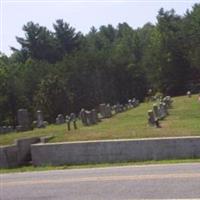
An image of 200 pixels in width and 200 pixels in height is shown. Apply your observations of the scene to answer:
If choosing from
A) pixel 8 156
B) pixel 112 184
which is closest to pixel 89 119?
pixel 8 156

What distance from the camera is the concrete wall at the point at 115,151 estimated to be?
846 inches

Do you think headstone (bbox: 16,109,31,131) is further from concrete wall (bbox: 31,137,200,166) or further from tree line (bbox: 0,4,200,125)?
tree line (bbox: 0,4,200,125)

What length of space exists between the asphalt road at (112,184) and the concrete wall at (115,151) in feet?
8.00

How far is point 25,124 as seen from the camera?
42.5 metres

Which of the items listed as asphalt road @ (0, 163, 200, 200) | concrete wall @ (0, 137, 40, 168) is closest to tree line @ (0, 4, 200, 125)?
concrete wall @ (0, 137, 40, 168)

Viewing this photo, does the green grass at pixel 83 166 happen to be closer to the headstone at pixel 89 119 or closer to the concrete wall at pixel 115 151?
the concrete wall at pixel 115 151

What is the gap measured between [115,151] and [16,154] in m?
4.37

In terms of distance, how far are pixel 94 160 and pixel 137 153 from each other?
1615 mm

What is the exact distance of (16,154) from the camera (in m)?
24.6

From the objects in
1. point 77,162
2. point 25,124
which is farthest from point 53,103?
point 77,162

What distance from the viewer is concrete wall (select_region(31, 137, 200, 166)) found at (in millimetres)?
21484

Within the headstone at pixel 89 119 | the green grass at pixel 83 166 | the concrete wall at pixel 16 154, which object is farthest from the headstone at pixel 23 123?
the green grass at pixel 83 166

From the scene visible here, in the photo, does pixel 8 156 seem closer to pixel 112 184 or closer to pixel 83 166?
pixel 83 166

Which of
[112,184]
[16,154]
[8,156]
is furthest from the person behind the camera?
[16,154]
